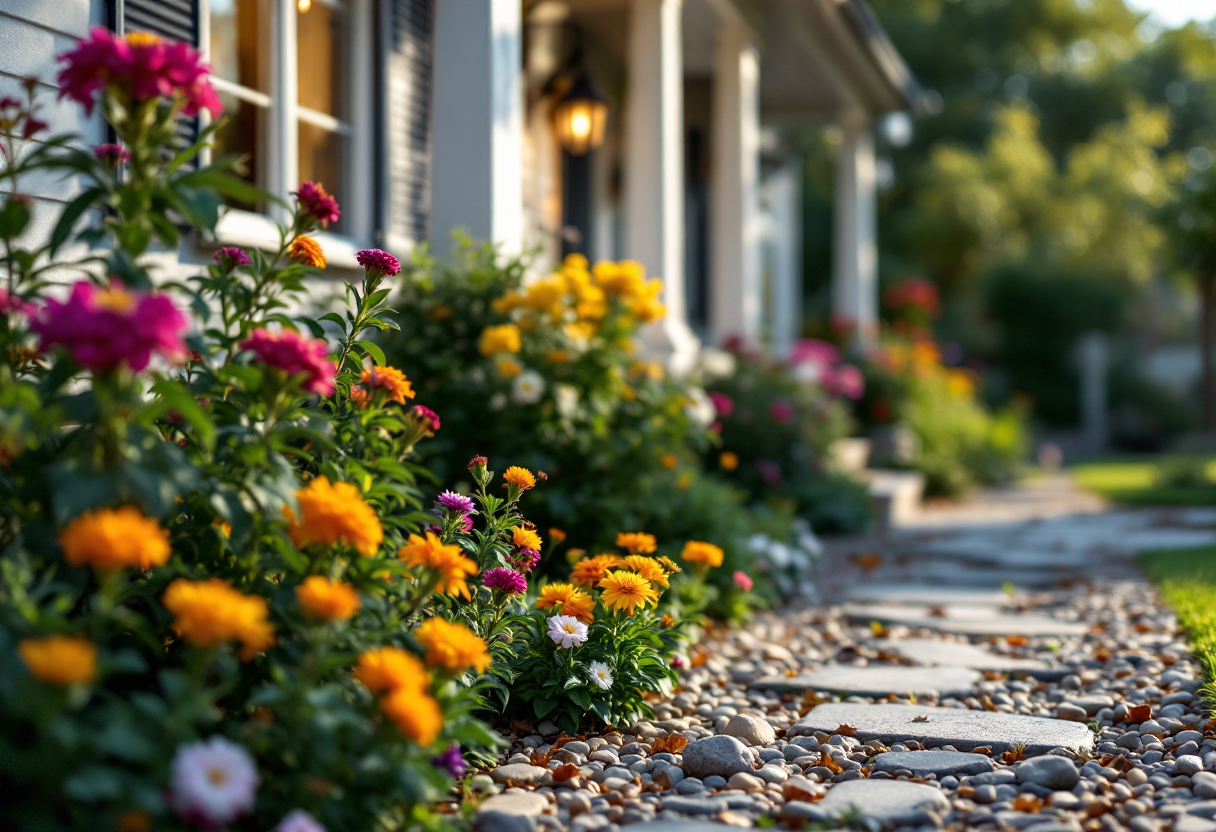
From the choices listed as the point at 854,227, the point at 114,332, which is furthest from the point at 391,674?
the point at 854,227

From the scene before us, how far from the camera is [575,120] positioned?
235 inches

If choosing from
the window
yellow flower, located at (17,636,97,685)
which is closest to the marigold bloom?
yellow flower, located at (17,636,97,685)

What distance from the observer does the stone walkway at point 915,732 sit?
80.6 inches

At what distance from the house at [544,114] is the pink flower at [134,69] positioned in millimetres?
1116

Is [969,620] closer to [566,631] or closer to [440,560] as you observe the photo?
[566,631]

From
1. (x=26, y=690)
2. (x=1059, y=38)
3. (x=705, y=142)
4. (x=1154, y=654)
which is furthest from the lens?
(x=1059, y=38)

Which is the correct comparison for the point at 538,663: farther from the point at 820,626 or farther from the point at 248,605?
the point at 820,626

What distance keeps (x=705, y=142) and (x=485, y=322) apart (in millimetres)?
5689

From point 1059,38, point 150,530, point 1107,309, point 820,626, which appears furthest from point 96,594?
point 1059,38

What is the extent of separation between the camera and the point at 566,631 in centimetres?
245

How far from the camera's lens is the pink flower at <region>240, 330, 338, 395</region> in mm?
1686

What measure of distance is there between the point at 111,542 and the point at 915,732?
1.86 meters

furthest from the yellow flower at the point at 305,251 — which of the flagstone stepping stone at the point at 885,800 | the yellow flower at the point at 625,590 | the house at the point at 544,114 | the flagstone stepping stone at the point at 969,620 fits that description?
the flagstone stepping stone at the point at 969,620

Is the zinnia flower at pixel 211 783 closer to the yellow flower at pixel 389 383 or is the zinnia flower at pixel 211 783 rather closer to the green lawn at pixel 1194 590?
the yellow flower at pixel 389 383
